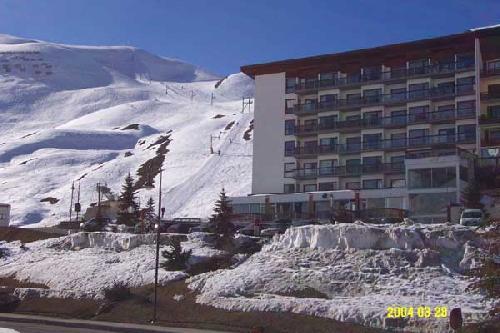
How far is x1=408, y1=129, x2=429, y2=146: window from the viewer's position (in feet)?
254

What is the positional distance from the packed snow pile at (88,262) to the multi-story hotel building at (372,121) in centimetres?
2216

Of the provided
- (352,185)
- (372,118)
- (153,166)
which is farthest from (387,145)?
(153,166)

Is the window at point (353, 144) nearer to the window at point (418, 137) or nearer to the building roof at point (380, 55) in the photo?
the window at point (418, 137)

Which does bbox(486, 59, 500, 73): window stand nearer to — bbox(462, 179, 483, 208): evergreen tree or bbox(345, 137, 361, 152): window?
bbox(345, 137, 361, 152): window

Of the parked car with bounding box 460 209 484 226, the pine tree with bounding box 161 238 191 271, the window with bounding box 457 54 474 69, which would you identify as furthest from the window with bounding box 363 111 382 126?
the pine tree with bounding box 161 238 191 271

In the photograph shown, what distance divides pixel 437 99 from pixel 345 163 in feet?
41.3

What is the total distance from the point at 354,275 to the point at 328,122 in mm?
47538

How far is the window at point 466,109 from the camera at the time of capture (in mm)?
75438

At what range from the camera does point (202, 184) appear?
118 meters

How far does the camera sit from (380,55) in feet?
271

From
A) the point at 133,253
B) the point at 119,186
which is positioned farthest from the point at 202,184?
the point at 133,253

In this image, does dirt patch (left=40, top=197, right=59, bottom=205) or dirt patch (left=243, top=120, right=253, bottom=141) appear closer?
dirt patch (left=40, top=197, right=59, bottom=205)

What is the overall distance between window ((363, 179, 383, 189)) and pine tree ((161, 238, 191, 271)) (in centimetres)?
3468

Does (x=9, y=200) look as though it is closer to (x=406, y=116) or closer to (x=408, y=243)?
(x=406, y=116)
